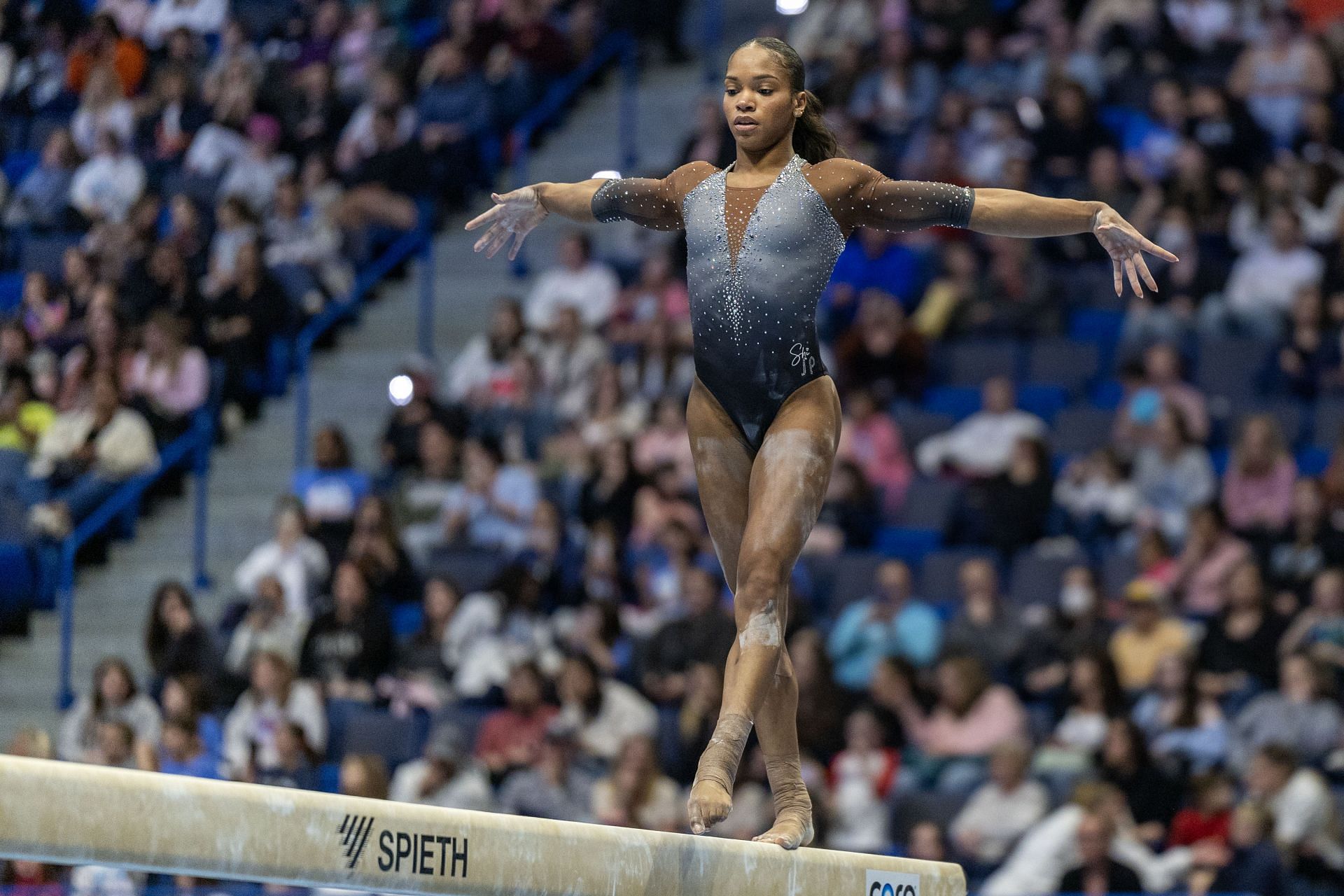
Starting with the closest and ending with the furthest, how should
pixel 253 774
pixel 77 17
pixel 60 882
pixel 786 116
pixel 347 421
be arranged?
1. pixel 786 116
2. pixel 60 882
3. pixel 253 774
4. pixel 347 421
5. pixel 77 17

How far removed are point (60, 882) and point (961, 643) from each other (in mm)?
4508

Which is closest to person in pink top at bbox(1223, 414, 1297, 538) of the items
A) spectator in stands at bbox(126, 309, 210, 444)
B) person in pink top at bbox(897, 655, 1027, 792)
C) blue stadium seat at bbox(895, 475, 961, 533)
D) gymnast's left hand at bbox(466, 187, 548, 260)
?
blue stadium seat at bbox(895, 475, 961, 533)

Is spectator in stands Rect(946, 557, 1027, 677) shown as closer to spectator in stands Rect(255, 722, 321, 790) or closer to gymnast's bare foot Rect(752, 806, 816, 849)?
spectator in stands Rect(255, 722, 321, 790)

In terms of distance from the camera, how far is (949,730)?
959 centimetres

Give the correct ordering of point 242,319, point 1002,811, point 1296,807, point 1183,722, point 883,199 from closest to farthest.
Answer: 1. point 883,199
2. point 1296,807
3. point 1002,811
4. point 1183,722
5. point 242,319

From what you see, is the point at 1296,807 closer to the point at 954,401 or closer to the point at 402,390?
the point at 954,401

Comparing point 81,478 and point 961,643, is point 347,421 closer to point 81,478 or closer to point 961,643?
point 81,478

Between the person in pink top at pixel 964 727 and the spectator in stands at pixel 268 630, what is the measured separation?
3.62 metres

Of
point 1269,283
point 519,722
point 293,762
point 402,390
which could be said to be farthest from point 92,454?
point 1269,283

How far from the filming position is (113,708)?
1055cm

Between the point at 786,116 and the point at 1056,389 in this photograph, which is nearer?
the point at 786,116

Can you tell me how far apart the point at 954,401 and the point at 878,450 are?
0.73 m

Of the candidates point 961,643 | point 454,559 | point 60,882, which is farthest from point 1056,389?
point 60,882

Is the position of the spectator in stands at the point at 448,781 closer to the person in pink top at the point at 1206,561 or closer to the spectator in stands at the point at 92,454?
the person in pink top at the point at 1206,561
